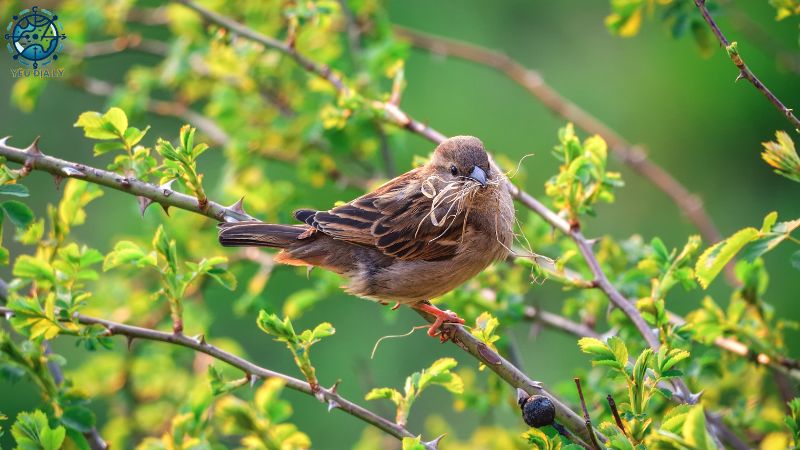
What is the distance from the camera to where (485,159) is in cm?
400

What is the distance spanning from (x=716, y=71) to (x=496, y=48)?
224cm

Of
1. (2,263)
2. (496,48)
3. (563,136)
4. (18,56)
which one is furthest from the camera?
(496,48)

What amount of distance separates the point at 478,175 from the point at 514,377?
136 centimetres

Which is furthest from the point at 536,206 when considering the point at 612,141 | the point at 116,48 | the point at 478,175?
the point at 116,48

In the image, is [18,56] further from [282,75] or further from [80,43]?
[282,75]

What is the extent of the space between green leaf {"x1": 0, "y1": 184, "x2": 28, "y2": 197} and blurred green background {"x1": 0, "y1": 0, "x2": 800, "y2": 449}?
14.7ft

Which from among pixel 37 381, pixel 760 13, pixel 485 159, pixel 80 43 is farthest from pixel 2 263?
pixel 760 13

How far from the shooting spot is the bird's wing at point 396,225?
149 inches

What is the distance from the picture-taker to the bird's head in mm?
3924

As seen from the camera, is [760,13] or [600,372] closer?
[600,372]

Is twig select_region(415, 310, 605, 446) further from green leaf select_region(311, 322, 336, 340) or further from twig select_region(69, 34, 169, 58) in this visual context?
twig select_region(69, 34, 169, 58)

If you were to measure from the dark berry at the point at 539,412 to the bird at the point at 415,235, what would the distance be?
44.2 inches

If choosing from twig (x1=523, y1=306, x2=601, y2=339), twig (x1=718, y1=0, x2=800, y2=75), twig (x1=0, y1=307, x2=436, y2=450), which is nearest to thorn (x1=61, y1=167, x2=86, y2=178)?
twig (x1=0, y1=307, x2=436, y2=450)

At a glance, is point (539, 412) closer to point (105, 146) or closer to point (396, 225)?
point (396, 225)
